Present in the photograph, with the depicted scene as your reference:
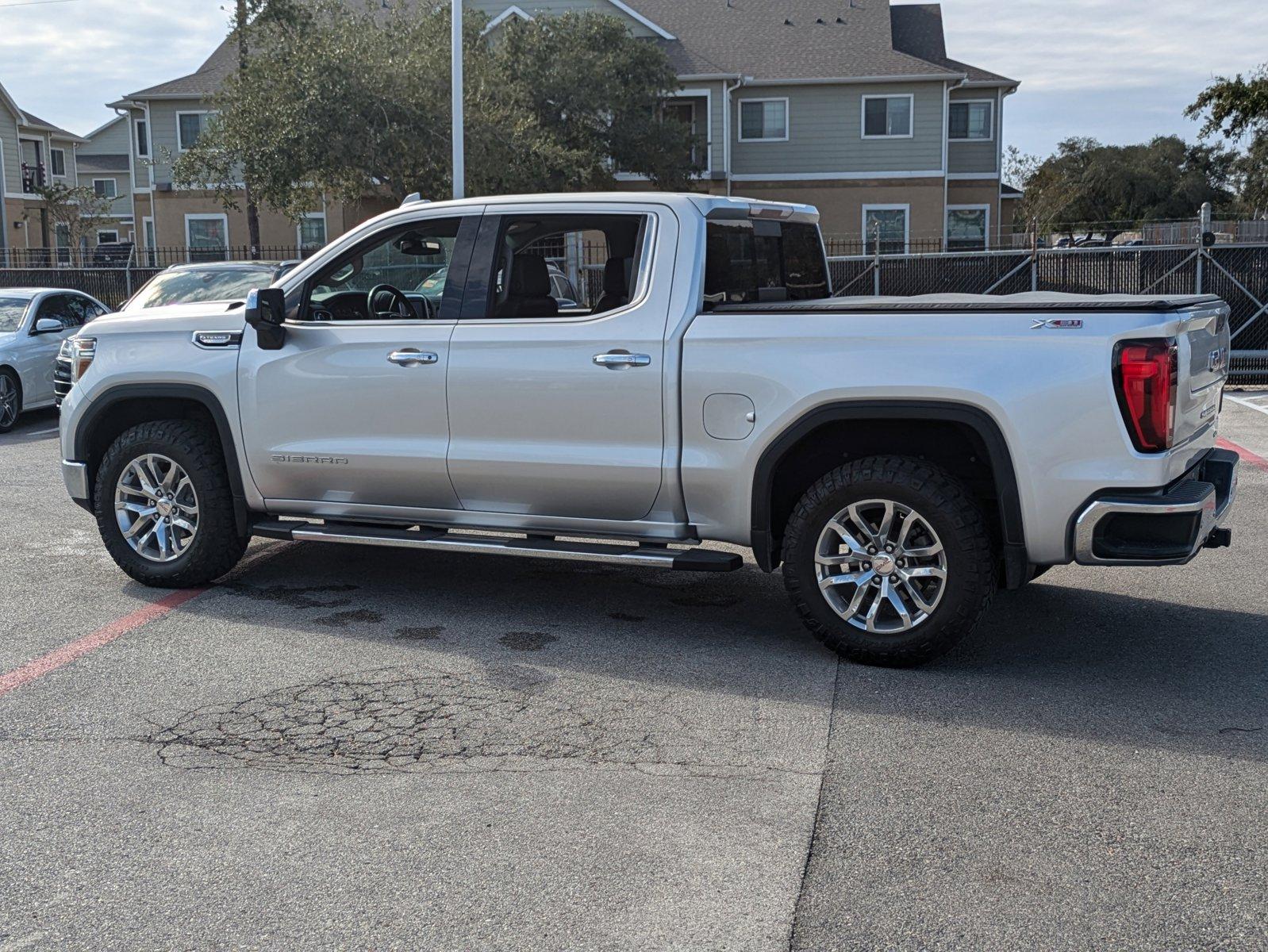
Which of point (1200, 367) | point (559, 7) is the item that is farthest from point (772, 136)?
point (1200, 367)

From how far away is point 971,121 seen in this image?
38750 mm

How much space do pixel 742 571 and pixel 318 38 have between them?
881 inches

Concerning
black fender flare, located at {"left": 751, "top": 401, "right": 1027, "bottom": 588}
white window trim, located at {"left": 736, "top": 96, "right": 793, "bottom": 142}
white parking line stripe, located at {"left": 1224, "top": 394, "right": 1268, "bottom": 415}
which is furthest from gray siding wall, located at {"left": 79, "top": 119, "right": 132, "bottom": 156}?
black fender flare, located at {"left": 751, "top": 401, "right": 1027, "bottom": 588}

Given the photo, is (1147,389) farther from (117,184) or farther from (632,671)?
(117,184)

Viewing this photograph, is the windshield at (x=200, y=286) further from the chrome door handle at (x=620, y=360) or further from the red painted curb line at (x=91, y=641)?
the chrome door handle at (x=620, y=360)

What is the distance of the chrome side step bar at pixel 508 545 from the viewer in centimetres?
583

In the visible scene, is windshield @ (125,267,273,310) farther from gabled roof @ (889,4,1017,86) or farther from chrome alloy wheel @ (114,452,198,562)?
gabled roof @ (889,4,1017,86)

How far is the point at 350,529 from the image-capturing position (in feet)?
22.1

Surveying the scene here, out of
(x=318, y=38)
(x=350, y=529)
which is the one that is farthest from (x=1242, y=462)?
(x=318, y=38)

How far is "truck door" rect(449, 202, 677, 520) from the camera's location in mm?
5938

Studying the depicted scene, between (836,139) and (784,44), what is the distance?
320 cm

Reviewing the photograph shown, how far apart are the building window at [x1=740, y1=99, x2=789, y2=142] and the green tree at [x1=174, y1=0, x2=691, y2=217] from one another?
635 cm

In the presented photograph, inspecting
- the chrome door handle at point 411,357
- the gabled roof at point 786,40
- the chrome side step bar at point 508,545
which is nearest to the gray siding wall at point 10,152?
the gabled roof at point 786,40

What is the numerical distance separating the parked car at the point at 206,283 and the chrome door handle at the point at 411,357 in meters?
7.60
